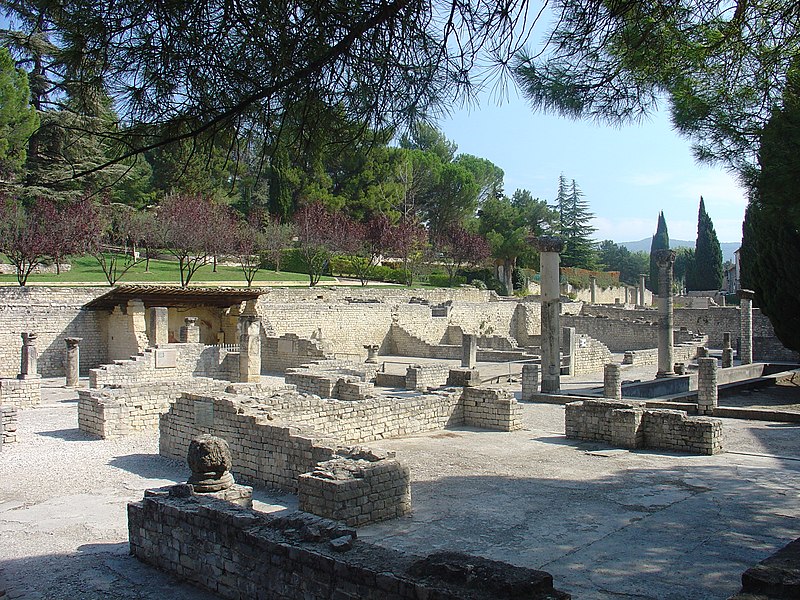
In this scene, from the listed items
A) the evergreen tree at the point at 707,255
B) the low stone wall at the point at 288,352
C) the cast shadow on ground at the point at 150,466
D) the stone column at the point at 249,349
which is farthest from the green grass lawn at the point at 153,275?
the evergreen tree at the point at 707,255

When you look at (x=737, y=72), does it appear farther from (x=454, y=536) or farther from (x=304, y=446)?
(x=304, y=446)

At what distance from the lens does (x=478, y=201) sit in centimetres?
6650

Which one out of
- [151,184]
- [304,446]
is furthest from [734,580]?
[151,184]

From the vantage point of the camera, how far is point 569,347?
88.9 ft

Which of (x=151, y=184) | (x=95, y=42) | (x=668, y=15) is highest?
(x=151, y=184)

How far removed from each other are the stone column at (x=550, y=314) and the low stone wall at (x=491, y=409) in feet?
18.7

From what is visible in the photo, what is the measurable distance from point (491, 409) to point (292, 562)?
9.13 meters

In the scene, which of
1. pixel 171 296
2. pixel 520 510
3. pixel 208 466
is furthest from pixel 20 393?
pixel 520 510

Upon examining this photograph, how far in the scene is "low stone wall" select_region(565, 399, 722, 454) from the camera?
1220 cm

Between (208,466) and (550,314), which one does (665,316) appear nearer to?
(550,314)

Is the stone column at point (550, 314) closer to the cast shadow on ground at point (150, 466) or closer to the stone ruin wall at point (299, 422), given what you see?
the stone ruin wall at point (299, 422)

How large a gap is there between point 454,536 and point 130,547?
128 inches

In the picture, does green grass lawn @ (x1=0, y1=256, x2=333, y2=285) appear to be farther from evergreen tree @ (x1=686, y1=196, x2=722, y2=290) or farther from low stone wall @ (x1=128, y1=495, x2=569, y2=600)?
evergreen tree @ (x1=686, y1=196, x2=722, y2=290)

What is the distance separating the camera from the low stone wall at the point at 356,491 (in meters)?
8.09
